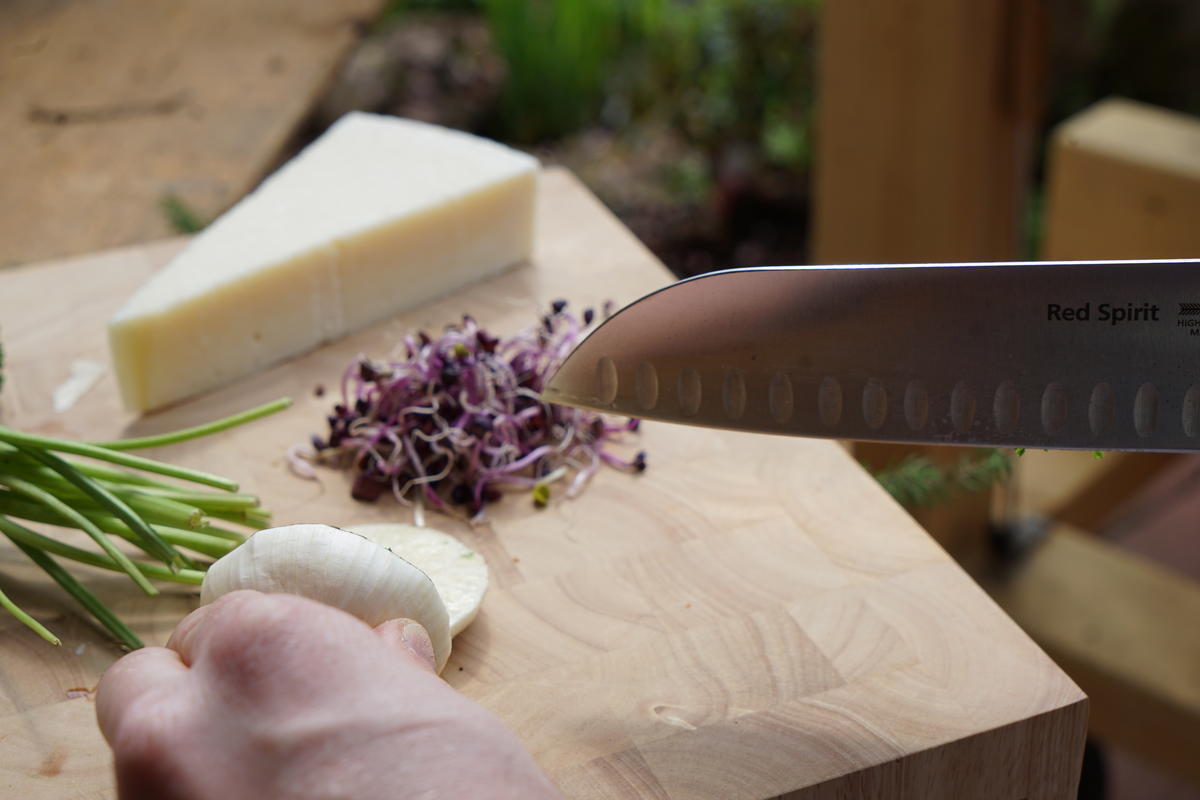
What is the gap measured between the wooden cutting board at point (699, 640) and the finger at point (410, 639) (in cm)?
11

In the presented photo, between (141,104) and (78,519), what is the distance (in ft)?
3.60

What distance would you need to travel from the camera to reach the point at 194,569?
3.01 ft

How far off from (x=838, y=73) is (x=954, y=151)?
0.88 feet

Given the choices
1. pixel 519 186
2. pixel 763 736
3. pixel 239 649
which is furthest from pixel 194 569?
pixel 519 186

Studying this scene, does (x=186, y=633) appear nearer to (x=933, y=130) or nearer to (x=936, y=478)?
(x=936, y=478)

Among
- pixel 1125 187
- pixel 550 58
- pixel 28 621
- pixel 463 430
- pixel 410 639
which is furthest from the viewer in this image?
pixel 550 58

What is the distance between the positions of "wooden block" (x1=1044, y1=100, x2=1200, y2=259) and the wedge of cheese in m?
1.08

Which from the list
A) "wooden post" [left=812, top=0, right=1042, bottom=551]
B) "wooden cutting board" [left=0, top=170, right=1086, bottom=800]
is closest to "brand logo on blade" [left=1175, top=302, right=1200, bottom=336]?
"wooden cutting board" [left=0, top=170, right=1086, bottom=800]

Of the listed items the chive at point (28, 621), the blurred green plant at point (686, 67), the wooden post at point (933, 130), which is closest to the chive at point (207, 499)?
the chive at point (28, 621)

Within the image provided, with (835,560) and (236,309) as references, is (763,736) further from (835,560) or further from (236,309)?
(236,309)

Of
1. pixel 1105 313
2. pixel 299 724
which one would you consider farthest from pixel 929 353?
pixel 299 724

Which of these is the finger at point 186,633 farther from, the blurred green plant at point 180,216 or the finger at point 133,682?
the blurred green plant at point 180,216

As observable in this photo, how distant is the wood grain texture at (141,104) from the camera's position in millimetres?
1572

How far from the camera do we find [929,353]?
0.84 metres
